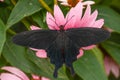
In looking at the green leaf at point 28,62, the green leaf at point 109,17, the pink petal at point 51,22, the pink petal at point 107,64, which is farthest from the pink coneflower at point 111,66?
the pink petal at point 51,22

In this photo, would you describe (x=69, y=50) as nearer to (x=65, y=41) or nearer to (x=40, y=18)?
(x=65, y=41)

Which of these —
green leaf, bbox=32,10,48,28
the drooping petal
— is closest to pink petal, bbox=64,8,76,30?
the drooping petal

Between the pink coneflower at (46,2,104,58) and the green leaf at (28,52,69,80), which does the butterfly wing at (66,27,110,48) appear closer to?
the pink coneflower at (46,2,104,58)

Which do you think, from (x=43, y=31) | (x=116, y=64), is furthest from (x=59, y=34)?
(x=116, y=64)

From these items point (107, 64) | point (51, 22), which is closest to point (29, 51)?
point (51, 22)

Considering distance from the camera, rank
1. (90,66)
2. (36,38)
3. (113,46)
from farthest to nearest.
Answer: (113,46)
(90,66)
(36,38)

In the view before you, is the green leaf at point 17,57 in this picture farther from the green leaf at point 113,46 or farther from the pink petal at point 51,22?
the green leaf at point 113,46

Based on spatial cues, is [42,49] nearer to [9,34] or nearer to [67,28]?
[67,28]
